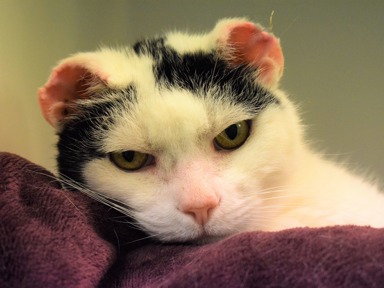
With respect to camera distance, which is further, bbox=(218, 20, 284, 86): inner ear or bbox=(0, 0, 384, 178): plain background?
bbox=(0, 0, 384, 178): plain background

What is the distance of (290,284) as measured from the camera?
62cm

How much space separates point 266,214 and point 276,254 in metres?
0.29

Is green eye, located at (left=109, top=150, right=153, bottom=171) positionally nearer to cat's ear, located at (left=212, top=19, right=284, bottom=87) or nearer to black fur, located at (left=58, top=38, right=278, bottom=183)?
black fur, located at (left=58, top=38, right=278, bottom=183)

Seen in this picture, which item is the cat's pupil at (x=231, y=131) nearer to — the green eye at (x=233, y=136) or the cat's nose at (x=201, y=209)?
the green eye at (x=233, y=136)

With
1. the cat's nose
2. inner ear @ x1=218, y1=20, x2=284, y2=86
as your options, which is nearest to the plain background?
inner ear @ x1=218, y1=20, x2=284, y2=86

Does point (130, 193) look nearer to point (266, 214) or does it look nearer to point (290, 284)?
point (266, 214)

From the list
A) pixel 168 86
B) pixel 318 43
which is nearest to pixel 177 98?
pixel 168 86

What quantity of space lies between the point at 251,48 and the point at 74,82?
1.24ft

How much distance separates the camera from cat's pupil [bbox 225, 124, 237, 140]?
96 cm

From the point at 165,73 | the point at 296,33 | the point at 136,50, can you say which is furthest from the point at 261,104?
the point at 296,33

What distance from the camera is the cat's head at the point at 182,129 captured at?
88cm

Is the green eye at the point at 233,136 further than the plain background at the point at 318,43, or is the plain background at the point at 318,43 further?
the plain background at the point at 318,43

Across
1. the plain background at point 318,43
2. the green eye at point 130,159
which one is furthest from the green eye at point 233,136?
the plain background at point 318,43

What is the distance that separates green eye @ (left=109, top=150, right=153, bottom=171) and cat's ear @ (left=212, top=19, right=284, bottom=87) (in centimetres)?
28
